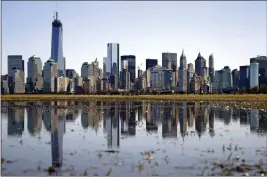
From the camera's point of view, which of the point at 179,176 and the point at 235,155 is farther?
the point at 235,155

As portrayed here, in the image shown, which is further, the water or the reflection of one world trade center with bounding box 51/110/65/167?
the reflection of one world trade center with bounding box 51/110/65/167

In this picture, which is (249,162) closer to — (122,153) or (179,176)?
(179,176)

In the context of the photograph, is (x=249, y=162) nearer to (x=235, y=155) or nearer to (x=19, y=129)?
(x=235, y=155)

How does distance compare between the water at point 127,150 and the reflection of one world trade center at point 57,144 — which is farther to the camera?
the reflection of one world trade center at point 57,144

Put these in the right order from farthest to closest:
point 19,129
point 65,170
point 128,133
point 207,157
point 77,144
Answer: point 19,129 → point 128,133 → point 77,144 → point 207,157 → point 65,170

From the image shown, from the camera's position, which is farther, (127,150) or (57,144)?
(57,144)

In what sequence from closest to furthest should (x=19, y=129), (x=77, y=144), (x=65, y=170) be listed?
(x=65, y=170) → (x=77, y=144) → (x=19, y=129)

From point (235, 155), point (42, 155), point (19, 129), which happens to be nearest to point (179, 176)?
point (235, 155)

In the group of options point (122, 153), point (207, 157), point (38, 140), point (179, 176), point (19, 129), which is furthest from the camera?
point (19, 129)

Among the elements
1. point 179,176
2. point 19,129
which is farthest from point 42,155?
point 19,129
